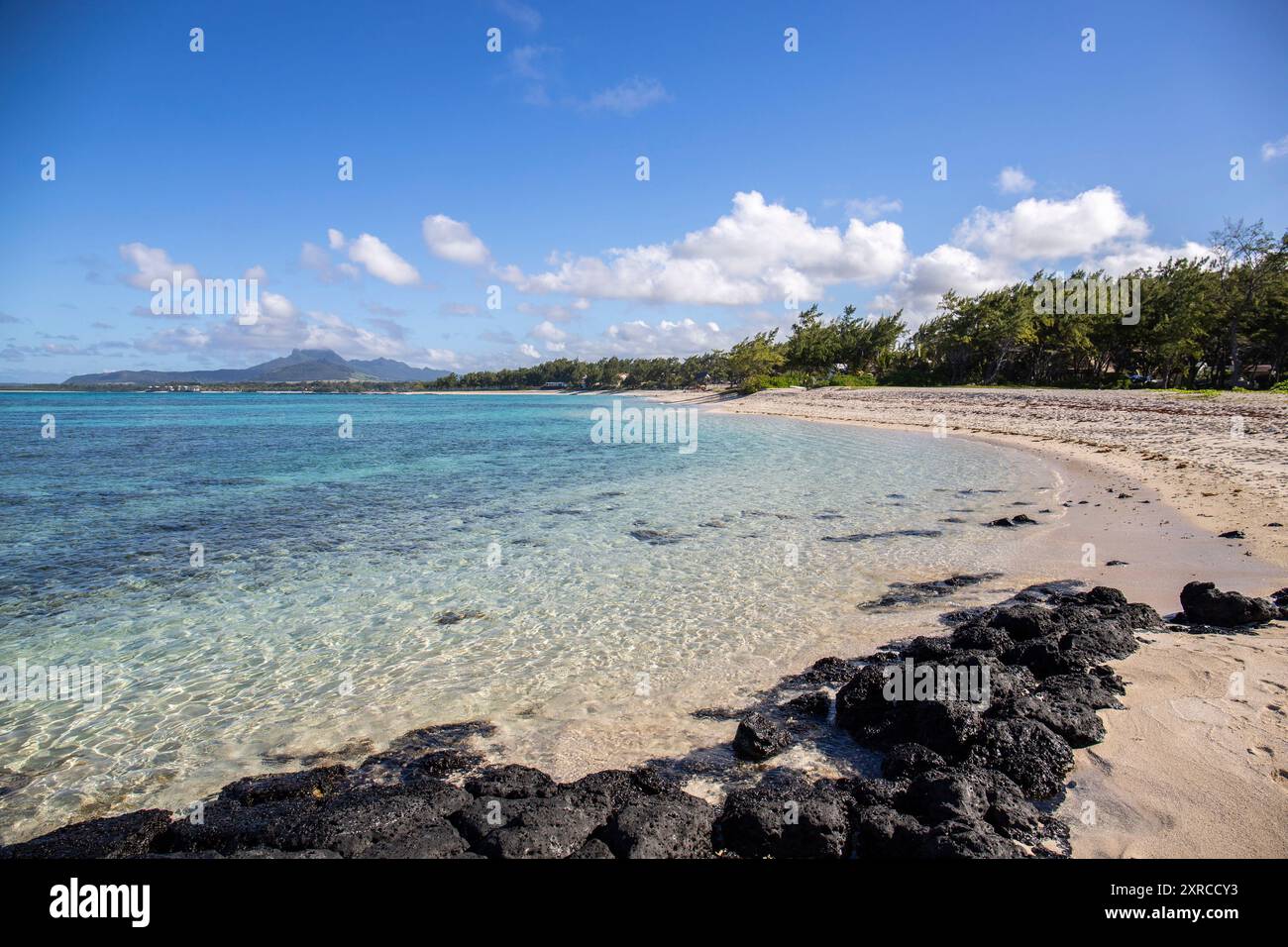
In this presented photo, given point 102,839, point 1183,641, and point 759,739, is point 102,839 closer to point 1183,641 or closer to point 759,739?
point 759,739

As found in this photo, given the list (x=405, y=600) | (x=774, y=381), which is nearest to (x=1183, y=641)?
(x=405, y=600)

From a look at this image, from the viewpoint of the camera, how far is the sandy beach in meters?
4.87

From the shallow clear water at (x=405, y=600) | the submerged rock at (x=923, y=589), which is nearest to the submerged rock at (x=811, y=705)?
the shallow clear water at (x=405, y=600)

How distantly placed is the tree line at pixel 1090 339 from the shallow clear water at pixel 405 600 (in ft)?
171

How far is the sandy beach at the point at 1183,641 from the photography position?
16.0 ft

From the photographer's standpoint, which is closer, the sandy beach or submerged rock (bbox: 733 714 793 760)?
the sandy beach

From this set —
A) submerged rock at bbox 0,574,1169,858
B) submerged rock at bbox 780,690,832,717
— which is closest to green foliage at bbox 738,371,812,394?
submerged rock at bbox 780,690,832,717

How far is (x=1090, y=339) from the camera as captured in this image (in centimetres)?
6775

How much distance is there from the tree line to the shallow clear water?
52.2 meters

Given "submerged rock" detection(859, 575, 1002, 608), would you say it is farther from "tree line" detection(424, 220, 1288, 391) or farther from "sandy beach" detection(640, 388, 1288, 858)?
"tree line" detection(424, 220, 1288, 391)

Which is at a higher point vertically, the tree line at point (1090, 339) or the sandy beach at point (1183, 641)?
the tree line at point (1090, 339)

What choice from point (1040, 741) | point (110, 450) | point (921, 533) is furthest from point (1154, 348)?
point (110, 450)

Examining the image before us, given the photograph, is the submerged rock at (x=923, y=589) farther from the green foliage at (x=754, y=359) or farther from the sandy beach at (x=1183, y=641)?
the green foliage at (x=754, y=359)
